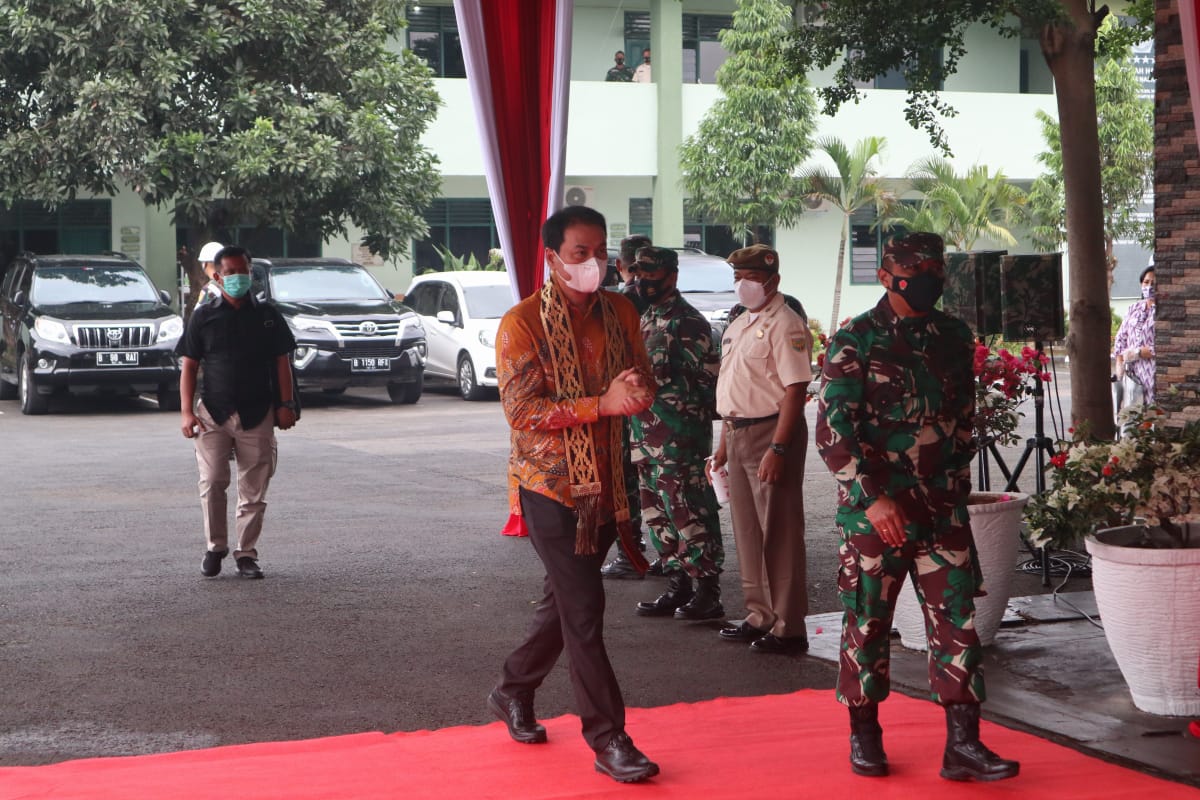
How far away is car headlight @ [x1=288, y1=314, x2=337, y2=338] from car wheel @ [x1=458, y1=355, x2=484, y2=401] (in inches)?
90.3

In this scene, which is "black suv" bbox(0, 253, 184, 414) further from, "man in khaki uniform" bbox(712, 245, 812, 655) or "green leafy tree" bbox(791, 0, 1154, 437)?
"man in khaki uniform" bbox(712, 245, 812, 655)

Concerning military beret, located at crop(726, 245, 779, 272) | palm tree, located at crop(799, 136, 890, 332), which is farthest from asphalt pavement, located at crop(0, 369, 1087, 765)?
palm tree, located at crop(799, 136, 890, 332)

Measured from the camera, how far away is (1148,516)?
5.90m

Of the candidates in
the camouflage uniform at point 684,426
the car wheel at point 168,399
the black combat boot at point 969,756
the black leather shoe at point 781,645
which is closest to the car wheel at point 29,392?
the car wheel at point 168,399

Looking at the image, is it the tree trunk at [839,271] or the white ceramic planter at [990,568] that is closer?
the white ceramic planter at [990,568]

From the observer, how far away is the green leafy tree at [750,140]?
2708cm

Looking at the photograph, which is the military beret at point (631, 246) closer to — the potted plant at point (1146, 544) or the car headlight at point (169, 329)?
the potted plant at point (1146, 544)

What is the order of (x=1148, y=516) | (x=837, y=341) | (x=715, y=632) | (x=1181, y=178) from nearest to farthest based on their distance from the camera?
(x=837, y=341), (x=1148, y=516), (x=715, y=632), (x=1181, y=178)

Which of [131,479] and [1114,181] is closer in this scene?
[131,479]

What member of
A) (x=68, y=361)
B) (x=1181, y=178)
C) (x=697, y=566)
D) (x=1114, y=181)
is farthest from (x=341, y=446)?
(x=1114, y=181)

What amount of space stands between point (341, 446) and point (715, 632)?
9.17 meters

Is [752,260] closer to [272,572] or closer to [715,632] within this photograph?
[715,632]

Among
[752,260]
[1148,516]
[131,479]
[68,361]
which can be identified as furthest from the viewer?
[68,361]

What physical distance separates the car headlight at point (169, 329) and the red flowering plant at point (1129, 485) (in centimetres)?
1469
